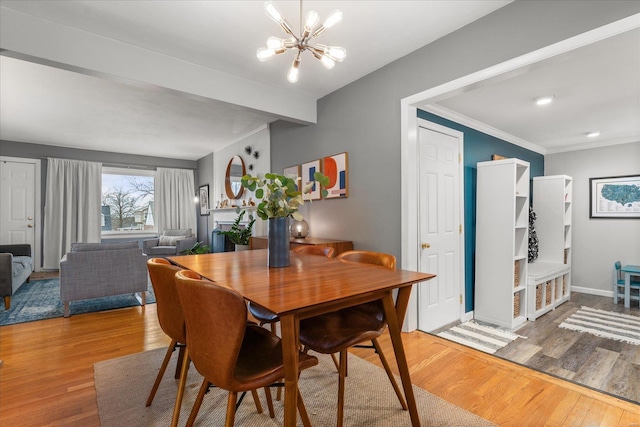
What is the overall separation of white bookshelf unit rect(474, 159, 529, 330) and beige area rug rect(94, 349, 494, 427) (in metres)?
1.97

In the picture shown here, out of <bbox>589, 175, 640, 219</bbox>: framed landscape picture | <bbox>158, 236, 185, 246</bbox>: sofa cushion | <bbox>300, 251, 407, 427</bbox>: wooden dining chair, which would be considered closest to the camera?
<bbox>300, 251, 407, 427</bbox>: wooden dining chair

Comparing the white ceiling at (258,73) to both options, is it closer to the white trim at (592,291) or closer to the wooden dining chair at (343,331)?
the wooden dining chair at (343,331)

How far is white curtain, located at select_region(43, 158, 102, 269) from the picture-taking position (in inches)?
243

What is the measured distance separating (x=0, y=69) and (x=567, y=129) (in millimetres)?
6692

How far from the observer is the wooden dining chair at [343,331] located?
1408 mm

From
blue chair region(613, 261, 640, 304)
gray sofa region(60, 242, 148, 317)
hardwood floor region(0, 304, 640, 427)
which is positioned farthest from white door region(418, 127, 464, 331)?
gray sofa region(60, 242, 148, 317)

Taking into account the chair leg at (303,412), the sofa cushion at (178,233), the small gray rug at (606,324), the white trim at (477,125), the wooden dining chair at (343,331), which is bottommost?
the small gray rug at (606,324)

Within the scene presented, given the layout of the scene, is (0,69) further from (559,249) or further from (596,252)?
(596,252)

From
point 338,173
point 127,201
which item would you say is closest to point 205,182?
point 127,201

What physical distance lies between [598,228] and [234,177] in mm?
6088

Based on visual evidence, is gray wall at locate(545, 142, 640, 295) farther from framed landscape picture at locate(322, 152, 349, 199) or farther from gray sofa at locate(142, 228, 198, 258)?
gray sofa at locate(142, 228, 198, 258)

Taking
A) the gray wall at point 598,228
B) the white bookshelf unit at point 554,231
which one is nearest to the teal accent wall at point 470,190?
the white bookshelf unit at point 554,231

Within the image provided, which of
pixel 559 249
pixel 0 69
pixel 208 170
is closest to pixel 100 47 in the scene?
pixel 0 69

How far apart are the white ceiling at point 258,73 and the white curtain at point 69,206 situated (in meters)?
1.21
